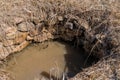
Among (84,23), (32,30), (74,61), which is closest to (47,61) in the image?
(74,61)

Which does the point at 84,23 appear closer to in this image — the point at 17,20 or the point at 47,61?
the point at 47,61

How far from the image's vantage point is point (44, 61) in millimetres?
3703

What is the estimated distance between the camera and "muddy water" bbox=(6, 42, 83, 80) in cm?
354

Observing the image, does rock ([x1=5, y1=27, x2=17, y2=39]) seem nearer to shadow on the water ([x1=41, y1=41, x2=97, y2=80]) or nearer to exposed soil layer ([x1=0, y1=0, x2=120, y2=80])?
exposed soil layer ([x1=0, y1=0, x2=120, y2=80])

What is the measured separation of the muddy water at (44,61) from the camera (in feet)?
11.6

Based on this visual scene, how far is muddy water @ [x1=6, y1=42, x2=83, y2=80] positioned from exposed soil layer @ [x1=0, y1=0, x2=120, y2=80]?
11 cm

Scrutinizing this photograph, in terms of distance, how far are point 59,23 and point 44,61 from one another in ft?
1.86

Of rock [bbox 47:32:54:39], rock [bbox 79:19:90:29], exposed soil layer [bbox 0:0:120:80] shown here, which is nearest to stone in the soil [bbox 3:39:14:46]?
exposed soil layer [bbox 0:0:120:80]

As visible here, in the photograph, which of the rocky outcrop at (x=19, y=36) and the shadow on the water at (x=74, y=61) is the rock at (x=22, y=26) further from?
the shadow on the water at (x=74, y=61)

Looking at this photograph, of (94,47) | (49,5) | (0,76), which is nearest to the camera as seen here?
(0,76)

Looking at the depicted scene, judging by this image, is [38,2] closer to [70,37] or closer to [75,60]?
[70,37]

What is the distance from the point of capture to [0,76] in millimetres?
3258

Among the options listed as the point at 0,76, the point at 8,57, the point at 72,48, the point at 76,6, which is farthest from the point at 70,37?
the point at 0,76

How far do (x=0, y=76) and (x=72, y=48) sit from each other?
3.67ft
